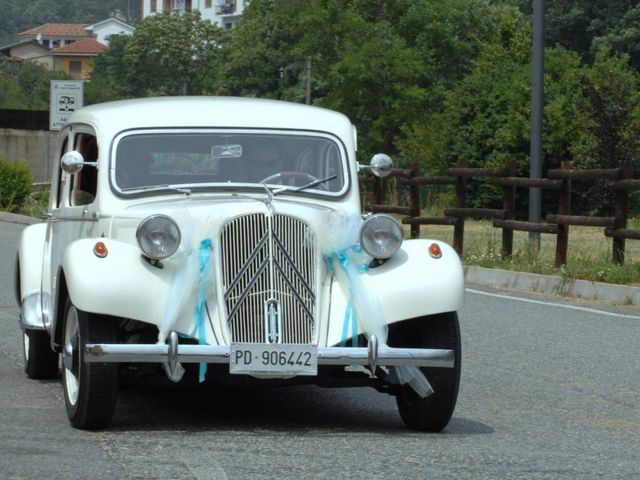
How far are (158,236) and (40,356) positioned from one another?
2.39m

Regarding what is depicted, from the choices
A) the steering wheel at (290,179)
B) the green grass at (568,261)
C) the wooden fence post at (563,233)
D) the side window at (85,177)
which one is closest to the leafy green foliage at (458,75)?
the green grass at (568,261)

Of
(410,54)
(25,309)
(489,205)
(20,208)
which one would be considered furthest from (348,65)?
(25,309)

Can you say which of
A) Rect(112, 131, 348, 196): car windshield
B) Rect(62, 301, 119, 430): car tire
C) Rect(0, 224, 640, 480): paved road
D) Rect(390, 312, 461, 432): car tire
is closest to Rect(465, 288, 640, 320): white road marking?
Rect(0, 224, 640, 480): paved road

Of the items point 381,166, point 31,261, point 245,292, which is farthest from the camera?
point 31,261

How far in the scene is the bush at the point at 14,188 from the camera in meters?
37.2

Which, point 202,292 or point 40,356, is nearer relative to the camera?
point 202,292

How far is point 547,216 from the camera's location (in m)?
19.9

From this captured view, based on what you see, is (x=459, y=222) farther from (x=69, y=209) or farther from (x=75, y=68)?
(x=75, y=68)

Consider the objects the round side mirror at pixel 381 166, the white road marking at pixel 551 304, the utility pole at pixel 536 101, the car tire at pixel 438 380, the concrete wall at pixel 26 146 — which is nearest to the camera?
the car tire at pixel 438 380

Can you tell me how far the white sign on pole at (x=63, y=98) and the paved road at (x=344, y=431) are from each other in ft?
78.0

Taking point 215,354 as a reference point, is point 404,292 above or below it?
above

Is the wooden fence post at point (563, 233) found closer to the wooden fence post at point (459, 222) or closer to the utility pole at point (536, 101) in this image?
the utility pole at point (536, 101)

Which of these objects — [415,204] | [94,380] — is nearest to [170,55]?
[415,204]

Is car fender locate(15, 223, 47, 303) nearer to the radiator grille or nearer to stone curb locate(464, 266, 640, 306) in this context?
the radiator grille
